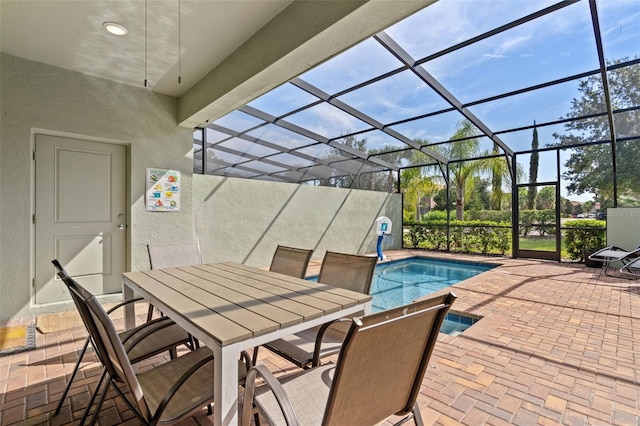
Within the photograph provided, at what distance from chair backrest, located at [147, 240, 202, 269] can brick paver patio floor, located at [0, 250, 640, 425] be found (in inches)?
34.3

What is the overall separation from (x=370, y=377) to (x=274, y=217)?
641 centimetres

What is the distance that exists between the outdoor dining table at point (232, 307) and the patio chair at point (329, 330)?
0.20 meters

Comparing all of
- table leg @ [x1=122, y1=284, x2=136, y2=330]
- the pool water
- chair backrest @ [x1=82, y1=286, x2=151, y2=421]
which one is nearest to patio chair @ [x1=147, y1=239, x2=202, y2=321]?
table leg @ [x1=122, y1=284, x2=136, y2=330]

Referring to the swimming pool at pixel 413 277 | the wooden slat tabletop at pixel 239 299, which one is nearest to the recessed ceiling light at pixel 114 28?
the wooden slat tabletop at pixel 239 299

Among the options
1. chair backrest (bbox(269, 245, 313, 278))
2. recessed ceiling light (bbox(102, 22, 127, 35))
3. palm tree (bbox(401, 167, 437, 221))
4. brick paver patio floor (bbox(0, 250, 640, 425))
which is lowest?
brick paver patio floor (bbox(0, 250, 640, 425))

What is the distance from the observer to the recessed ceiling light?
293 cm

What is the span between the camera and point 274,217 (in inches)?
291

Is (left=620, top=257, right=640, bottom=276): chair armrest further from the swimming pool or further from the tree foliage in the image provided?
the swimming pool

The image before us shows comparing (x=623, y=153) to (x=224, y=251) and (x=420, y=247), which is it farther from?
(x=224, y=251)

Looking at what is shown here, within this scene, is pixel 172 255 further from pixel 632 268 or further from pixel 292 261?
pixel 632 268

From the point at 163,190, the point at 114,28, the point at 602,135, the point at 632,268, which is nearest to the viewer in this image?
the point at 114,28

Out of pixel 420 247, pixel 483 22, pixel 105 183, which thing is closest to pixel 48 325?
pixel 105 183

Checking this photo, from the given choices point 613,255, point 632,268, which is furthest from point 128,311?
point 632,268

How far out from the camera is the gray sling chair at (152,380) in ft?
4.06
